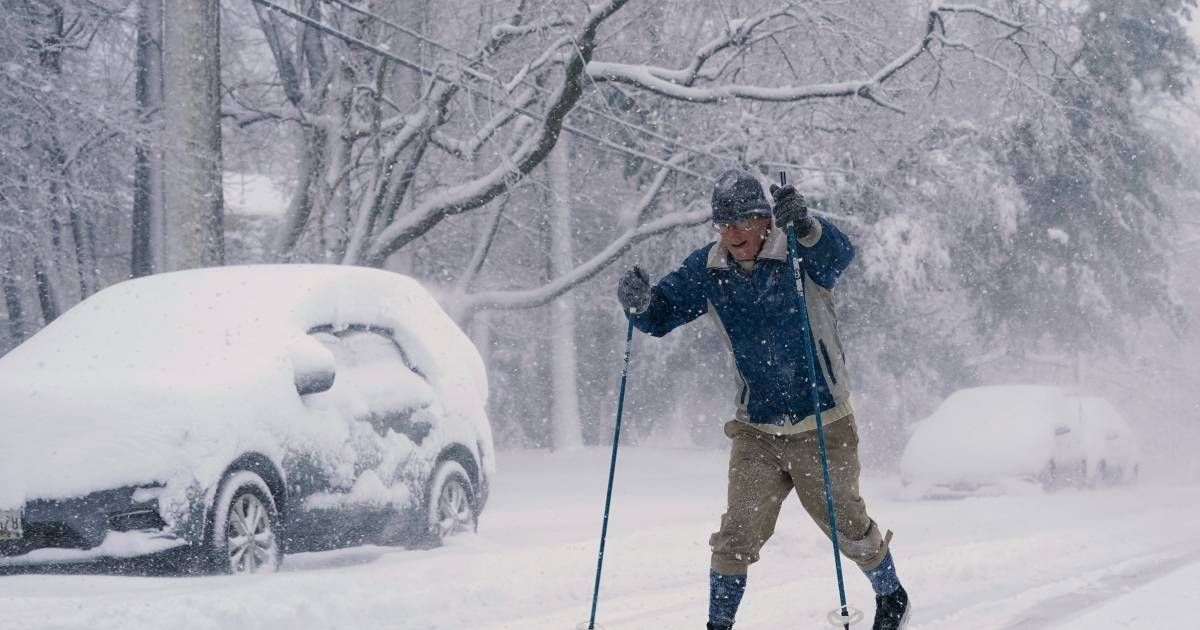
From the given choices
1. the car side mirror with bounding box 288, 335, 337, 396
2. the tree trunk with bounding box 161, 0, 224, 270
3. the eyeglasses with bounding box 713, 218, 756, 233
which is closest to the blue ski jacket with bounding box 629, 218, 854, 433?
the eyeglasses with bounding box 713, 218, 756, 233

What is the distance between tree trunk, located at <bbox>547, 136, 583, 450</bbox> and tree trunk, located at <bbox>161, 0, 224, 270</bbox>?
12.7 metres

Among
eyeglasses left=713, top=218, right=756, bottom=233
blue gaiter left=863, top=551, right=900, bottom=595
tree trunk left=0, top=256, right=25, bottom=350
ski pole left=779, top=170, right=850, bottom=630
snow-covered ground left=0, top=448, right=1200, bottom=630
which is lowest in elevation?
snow-covered ground left=0, top=448, right=1200, bottom=630

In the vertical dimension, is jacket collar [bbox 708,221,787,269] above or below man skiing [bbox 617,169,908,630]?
above

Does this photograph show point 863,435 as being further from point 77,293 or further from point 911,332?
point 77,293

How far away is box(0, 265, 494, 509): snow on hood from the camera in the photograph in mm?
7465

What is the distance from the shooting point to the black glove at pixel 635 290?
5246 mm

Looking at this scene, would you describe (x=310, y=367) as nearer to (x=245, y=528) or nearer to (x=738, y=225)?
(x=245, y=528)

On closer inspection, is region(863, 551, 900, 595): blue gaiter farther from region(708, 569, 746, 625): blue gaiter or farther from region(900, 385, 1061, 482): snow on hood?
region(900, 385, 1061, 482): snow on hood

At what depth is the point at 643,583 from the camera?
8680 mm

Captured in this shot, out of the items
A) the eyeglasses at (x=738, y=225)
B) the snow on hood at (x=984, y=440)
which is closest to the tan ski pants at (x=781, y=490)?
the eyeglasses at (x=738, y=225)

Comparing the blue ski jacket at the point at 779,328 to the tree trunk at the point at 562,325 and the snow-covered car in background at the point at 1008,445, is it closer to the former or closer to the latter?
the snow-covered car in background at the point at 1008,445

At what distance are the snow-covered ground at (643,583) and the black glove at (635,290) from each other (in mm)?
2091

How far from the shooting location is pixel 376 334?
32.2 ft

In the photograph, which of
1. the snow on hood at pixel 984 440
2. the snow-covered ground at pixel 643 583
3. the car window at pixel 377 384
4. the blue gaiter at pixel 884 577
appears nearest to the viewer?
the blue gaiter at pixel 884 577
